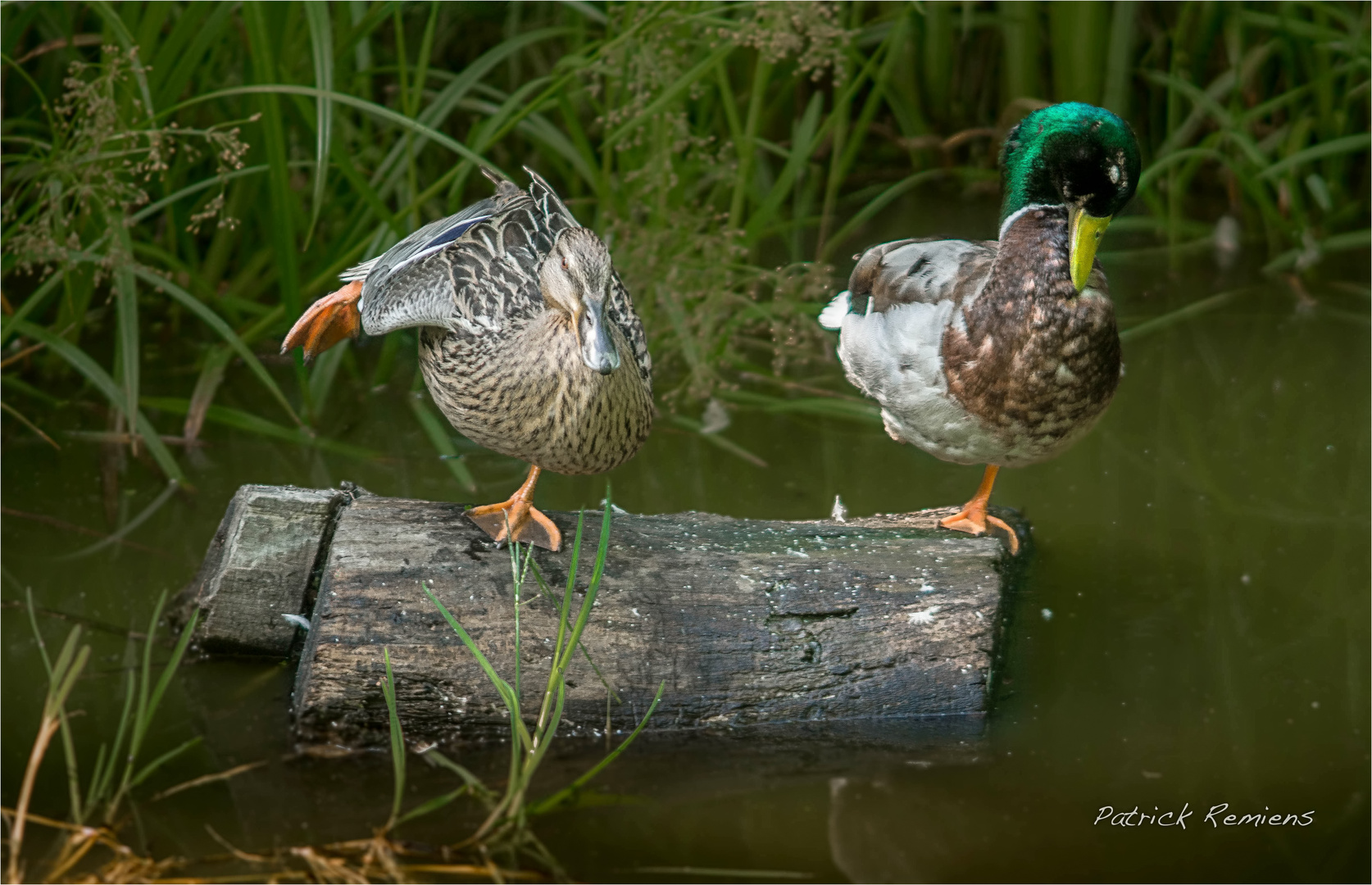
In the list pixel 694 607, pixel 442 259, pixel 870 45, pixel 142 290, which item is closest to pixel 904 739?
pixel 694 607

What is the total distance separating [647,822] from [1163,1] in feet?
14.8

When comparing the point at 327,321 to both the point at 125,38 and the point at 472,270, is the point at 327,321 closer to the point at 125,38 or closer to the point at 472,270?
the point at 472,270

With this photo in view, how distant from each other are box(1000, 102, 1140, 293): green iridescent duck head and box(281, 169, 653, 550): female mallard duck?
0.92 metres

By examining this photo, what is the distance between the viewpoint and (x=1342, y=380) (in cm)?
399

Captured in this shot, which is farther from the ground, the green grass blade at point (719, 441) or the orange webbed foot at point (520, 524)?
the orange webbed foot at point (520, 524)

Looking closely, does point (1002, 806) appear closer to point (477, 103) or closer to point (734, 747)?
point (734, 747)

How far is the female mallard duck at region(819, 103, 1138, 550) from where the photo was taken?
2682 mm

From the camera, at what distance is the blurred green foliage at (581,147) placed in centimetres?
336

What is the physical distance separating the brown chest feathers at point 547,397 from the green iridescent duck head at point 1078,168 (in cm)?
96

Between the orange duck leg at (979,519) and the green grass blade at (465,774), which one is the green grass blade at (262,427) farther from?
the orange duck leg at (979,519)

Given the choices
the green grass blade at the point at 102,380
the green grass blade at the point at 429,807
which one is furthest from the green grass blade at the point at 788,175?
the green grass blade at the point at 429,807

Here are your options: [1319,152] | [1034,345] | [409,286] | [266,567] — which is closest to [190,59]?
[409,286]

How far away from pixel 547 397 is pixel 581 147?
179 cm

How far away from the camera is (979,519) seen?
3008 millimetres
